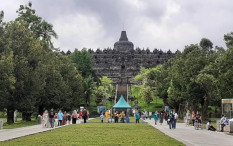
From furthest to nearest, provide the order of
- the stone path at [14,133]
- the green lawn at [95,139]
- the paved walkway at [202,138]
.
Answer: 1. the stone path at [14,133]
2. the paved walkway at [202,138]
3. the green lawn at [95,139]

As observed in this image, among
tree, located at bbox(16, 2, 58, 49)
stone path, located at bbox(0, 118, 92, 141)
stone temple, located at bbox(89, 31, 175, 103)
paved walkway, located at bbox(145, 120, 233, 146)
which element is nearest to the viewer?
paved walkway, located at bbox(145, 120, 233, 146)

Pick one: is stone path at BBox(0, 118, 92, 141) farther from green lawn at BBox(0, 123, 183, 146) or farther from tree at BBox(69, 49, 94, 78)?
tree at BBox(69, 49, 94, 78)

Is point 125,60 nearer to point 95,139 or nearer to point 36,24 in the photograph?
point 36,24

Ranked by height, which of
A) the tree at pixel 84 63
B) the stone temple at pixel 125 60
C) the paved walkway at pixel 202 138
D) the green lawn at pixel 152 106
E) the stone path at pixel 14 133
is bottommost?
the paved walkway at pixel 202 138

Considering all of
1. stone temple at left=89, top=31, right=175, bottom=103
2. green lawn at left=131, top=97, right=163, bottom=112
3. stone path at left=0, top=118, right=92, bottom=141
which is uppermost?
stone temple at left=89, top=31, right=175, bottom=103

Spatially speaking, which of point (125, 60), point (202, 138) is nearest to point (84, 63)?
point (125, 60)

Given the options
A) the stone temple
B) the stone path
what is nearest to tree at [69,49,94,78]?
the stone temple

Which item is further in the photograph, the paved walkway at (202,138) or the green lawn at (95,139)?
the paved walkway at (202,138)

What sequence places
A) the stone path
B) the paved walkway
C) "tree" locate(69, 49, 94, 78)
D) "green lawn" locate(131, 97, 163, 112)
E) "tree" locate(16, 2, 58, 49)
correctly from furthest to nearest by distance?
"tree" locate(69, 49, 94, 78), "green lawn" locate(131, 97, 163, 112), "tree" locate(16, 2, 58, 49), the stone path, the paved walkway

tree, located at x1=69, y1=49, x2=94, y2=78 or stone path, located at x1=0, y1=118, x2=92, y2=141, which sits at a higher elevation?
tree, located at x1=69, y1=49, x2=94, y2=78

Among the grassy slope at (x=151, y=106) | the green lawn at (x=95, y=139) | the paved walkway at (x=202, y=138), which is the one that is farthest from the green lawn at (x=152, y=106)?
the green lawn at (x=95, y=139)

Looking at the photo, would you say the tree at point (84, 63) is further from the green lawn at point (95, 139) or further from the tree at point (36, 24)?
the green lawn at point (95, 139)

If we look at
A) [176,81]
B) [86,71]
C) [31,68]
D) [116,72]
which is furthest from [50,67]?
[116,72]

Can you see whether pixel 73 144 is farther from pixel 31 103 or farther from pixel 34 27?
pixel 34 27
